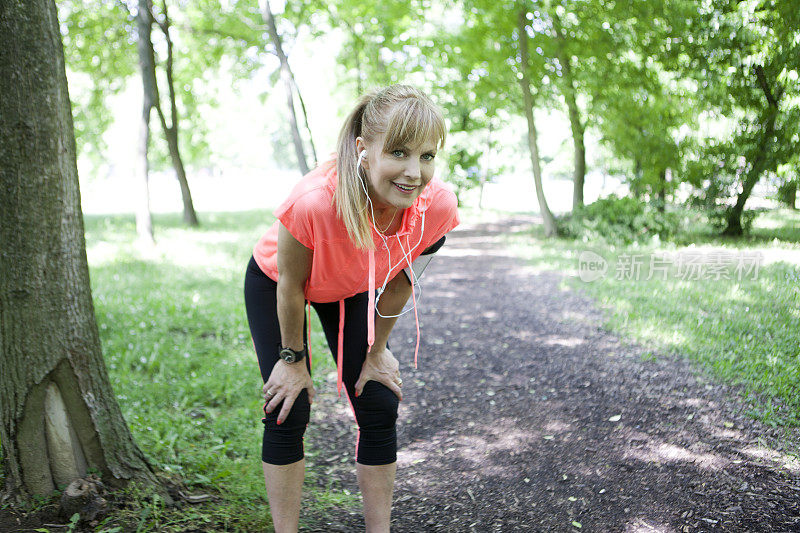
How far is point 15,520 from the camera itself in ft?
7.06

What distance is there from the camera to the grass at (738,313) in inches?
131

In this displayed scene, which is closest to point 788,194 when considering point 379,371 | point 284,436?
point 379,371

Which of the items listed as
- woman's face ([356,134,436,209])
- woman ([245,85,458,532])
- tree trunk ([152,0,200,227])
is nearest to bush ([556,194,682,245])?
woman ([245,85,458,532])

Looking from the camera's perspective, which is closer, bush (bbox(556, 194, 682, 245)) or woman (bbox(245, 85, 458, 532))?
woman (bbox(245, 85, 458, 532))

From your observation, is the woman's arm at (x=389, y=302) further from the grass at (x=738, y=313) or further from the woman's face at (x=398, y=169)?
the grass at (x=738, y=313)

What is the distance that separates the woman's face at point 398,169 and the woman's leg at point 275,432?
0.63 m

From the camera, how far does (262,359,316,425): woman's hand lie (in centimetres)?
206

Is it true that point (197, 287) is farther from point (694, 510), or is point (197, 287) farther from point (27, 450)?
point (694, 510)

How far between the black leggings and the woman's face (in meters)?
0.57

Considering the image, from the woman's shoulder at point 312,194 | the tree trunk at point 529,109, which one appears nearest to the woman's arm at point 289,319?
the woman's shoulder at point 312,194

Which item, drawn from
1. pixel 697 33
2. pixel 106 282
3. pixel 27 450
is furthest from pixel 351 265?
pixel 106 282

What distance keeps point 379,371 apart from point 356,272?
16.6 inches

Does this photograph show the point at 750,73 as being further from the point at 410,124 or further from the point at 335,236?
the point at 335,236

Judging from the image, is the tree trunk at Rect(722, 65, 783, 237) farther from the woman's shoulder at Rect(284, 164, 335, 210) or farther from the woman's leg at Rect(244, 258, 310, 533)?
the woman's leg at Rect(244, 258, 310, 533)
